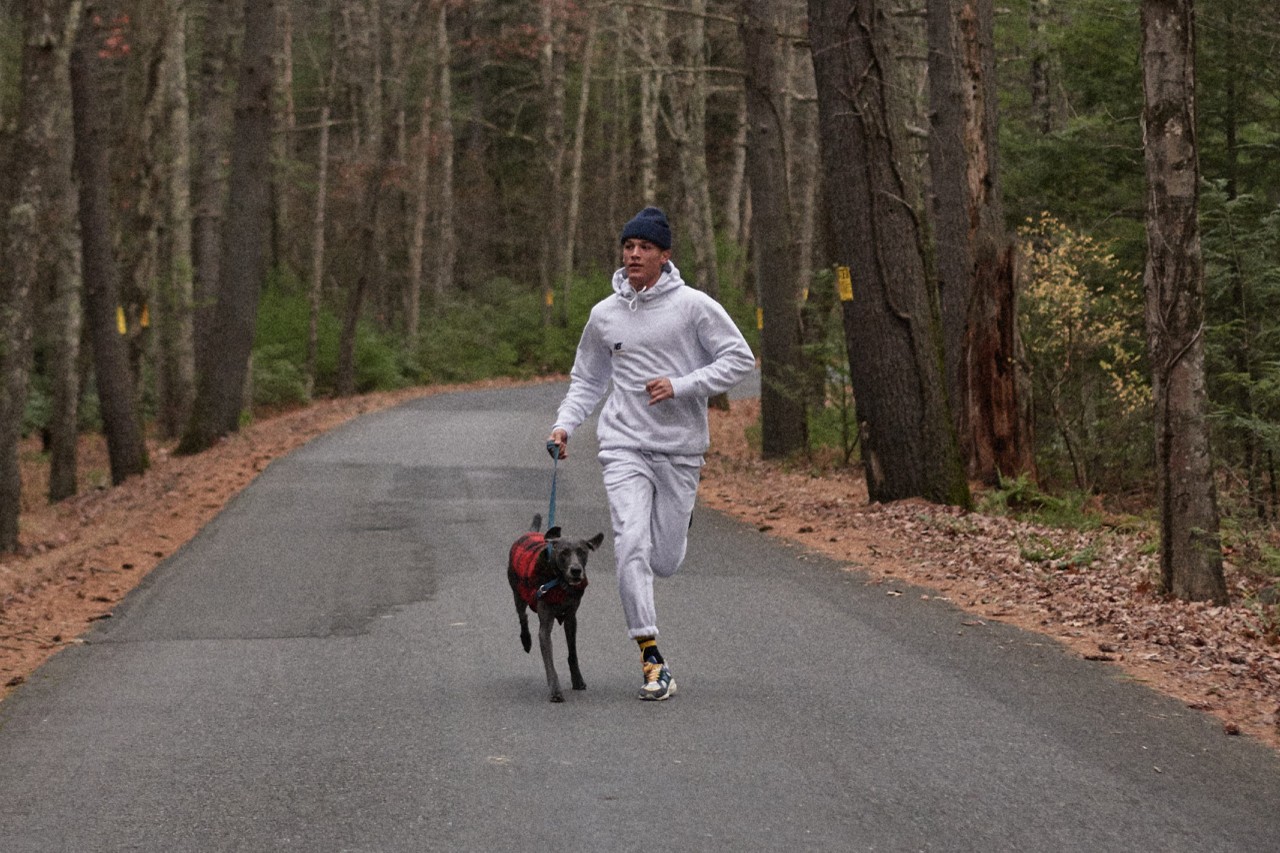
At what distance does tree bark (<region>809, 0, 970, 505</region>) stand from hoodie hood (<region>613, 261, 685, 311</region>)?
27.4ft

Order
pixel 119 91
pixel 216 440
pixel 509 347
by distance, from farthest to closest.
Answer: pixel 509 347 → pixel 119 91 → pixel 216 440

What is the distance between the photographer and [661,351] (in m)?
7.92

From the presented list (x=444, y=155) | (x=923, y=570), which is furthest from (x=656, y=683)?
(x=444, y=155)

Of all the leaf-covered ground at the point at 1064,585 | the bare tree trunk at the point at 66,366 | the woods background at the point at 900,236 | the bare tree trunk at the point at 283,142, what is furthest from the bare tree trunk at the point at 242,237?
the bare tree trunk at the point at 283,142

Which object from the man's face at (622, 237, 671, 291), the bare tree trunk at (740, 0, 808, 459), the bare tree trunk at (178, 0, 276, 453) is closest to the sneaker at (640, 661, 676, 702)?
the man's face at (622, 237, 671, 291)

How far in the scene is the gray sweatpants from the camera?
7.79 m

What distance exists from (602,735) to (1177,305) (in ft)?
17.9

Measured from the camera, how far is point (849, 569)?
12.6 meters

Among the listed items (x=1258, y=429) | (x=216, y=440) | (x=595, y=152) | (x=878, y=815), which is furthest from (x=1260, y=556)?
(x=595, y=152)

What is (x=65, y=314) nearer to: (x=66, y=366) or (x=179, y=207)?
(x=66, y=366)

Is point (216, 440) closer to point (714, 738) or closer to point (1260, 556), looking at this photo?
point (1260, 556)

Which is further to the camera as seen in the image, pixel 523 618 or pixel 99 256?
pixel 99 256

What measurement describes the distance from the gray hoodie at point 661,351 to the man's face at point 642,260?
50mm

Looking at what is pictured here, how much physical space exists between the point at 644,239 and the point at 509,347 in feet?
142
